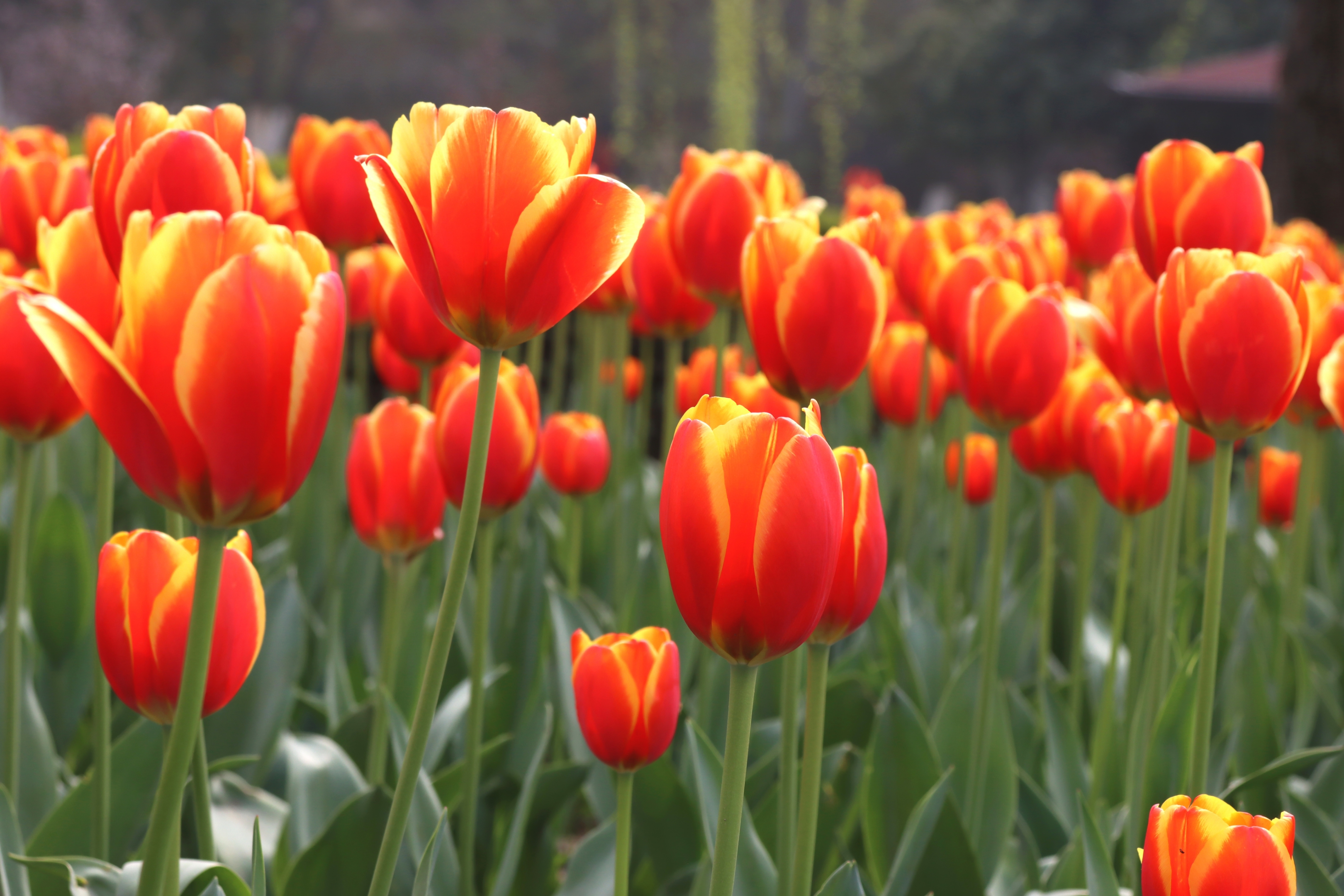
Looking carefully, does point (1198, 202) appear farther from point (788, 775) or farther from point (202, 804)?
point (202, 804)

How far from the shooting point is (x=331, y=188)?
70.4 inches

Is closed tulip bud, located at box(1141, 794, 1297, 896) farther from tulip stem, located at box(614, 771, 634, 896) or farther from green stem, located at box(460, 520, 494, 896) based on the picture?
green stem, located at box(460, 520, 494, 896)

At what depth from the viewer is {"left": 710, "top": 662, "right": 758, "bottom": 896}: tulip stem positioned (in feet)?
2.36

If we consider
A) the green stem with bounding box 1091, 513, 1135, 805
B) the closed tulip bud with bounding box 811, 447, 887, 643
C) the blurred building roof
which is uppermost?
the blurred building roof

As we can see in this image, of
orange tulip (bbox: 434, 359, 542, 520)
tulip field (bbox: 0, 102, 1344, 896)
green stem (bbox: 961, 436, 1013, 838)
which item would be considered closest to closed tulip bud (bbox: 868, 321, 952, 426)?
tulip field (bbox: 0, 102, 1344, 896)

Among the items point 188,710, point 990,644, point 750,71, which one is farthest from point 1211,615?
point 750,71

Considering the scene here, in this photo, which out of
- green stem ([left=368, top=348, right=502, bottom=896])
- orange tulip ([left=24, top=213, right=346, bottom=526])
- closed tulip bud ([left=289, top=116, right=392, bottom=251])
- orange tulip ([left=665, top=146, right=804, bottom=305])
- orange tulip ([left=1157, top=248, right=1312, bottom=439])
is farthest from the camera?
closed tulip bud ([left=289, top=116, right=392, bottom=251])

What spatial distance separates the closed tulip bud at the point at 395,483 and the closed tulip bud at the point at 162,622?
57 cm

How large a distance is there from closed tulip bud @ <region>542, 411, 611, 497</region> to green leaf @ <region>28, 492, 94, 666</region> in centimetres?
76

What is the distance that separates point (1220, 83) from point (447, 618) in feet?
88.7

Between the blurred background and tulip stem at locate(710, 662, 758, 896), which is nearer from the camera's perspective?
tulip stem at locate(710, 662, 758, 896)

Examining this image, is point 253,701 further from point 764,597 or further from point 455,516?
point 764,597

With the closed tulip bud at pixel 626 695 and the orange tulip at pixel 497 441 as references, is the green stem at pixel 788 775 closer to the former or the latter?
the closed tulip bud at pixel 626 695

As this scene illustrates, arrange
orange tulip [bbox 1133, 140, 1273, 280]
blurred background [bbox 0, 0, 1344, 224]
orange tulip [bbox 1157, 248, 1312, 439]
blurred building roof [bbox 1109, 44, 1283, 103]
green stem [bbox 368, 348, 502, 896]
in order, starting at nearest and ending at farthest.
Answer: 1. green stem [bbox 368, 348, 502, 896]
2. orange tulip [bbox 1157, 248, 1312, 439]
3. orange tulip [bbox 1133, 140, 1273, 280]
4. blurred building roof [bbox 1109, 44, 1283, 103]
5. blurred background [bbox 0, 0, 1344, 224]
